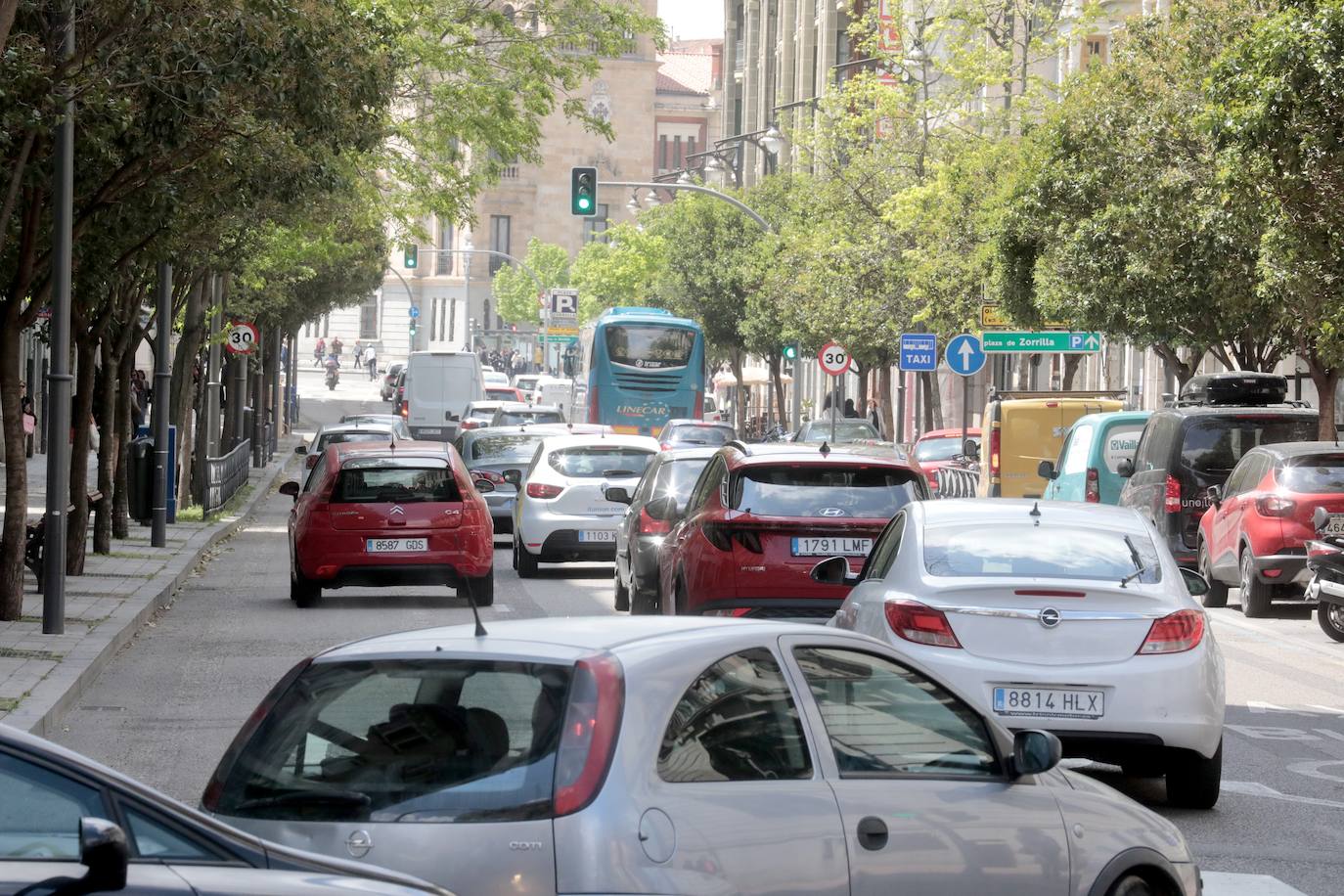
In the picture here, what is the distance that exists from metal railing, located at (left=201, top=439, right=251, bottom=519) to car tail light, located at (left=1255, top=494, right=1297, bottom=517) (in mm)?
17379

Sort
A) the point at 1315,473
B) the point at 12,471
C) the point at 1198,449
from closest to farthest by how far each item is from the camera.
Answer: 1. the point at 12,471
2. the point at 1315,473
3. the point at 1198,449

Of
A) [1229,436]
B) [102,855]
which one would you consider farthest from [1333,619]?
[102,855]

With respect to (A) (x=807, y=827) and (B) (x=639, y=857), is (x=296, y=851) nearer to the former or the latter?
(B) (x=639, y=857)

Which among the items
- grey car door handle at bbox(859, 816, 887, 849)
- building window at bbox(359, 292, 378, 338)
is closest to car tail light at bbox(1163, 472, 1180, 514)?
grey car door handle at bbox(859, 816, 887, 849)

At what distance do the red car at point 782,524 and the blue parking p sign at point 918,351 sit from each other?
26.8 meters

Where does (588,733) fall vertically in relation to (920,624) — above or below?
above

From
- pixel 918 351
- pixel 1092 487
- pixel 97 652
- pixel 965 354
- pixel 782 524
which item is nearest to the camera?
pixel 782 524

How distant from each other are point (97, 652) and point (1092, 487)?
13.7 meters

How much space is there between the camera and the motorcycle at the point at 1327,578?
17766 millimetres

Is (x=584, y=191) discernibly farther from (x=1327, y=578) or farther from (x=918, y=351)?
(x=1327, y=578)

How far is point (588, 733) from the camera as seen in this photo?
514 centimetres

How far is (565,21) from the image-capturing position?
31.9 meters

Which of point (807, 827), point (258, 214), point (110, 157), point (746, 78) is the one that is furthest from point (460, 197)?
point (746, 78)

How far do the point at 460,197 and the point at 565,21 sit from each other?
10.7 ft
